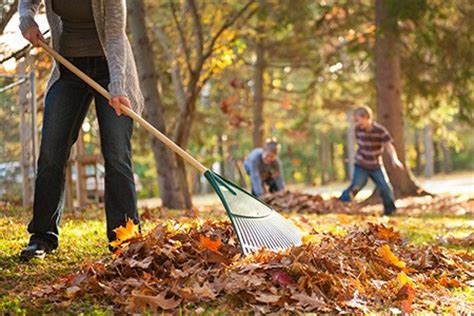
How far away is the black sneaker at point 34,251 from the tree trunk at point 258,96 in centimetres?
1330

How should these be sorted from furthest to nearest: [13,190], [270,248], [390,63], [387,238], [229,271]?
[390,63], [13,190], [387,238], [270,248], [229,271]

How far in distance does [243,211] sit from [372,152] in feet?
19.2

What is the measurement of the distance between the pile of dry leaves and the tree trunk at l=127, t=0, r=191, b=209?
4.90 m

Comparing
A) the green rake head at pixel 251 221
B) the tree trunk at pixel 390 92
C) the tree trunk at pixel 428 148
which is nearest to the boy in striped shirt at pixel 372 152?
the tree trunk at pixel 390 92

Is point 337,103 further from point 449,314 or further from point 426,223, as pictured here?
point 449,314

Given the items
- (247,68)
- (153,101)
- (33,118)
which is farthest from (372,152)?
(247,68)

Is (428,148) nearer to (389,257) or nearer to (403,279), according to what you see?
(389,257)

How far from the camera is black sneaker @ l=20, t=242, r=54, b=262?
401cm

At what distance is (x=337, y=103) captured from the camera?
1911 centimetres

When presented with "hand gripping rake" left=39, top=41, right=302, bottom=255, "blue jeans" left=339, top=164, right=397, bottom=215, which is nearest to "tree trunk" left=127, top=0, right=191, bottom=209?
"blue jeans" left=339, top=164, right=397, bottom=215

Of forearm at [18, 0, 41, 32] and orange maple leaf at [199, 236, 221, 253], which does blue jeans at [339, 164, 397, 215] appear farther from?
forearm at [18, 0, 41, 32]

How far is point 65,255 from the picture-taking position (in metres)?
4.24

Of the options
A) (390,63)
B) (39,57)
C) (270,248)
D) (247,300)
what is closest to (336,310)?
(247,300)

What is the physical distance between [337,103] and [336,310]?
16.1 metres
